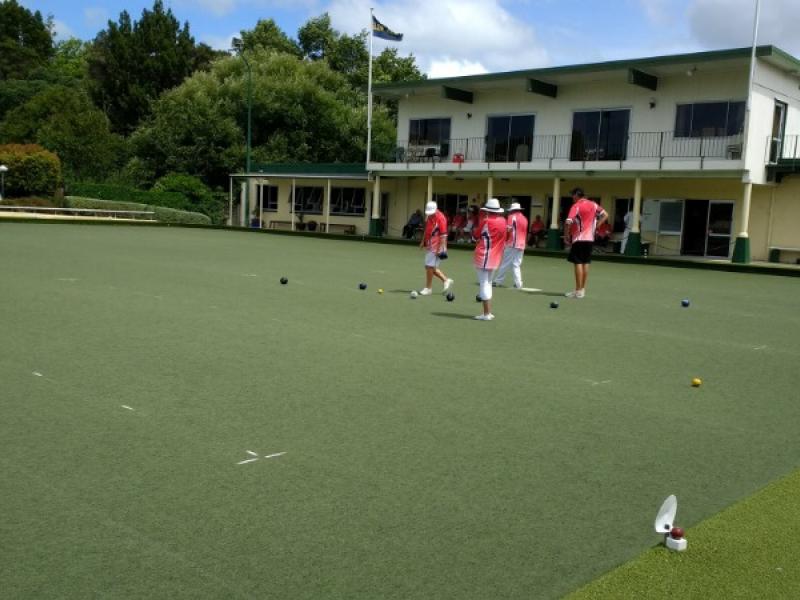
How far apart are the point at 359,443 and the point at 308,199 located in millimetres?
Answer: 38332

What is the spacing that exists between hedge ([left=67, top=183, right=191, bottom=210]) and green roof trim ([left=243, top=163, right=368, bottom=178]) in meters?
5.30

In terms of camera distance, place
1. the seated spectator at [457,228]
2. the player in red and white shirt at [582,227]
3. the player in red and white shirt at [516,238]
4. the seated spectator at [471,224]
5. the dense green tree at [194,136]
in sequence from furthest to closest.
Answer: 1. the dense green tree at [194,136]
2. the seated spectator at [457,228]
3. the seated spectator at [471,224]
4. the player in red and white shirt at [516,238]
5. the player in red and white shirt at [582,227]

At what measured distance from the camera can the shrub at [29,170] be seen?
43844mm

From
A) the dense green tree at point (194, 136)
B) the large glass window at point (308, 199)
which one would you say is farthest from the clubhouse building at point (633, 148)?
the dense green tree at point (194, 136)

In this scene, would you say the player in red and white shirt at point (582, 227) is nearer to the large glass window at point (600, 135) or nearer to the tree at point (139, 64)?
the large glass window at point (600, 135)

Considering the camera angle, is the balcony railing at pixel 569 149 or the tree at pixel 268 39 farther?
the tree at pixel 268 39

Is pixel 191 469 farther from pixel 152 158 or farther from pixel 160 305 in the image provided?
pixel 152 158

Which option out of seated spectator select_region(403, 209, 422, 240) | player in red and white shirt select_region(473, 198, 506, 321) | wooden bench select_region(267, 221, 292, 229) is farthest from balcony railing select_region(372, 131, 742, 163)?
player in red and white shirt select_region(473, 198, 506, 321)

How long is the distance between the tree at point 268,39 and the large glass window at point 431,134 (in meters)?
27.5

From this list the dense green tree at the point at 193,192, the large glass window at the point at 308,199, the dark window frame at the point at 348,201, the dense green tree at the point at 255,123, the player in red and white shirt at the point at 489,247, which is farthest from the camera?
the dense green tree at the point at 255,123

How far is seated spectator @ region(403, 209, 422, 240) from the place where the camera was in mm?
35562

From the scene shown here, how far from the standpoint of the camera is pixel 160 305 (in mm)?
11289

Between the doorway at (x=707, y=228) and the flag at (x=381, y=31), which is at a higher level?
the flag at (x=381, y=31)

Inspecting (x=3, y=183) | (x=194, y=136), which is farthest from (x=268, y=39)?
(x=3, y=183)
